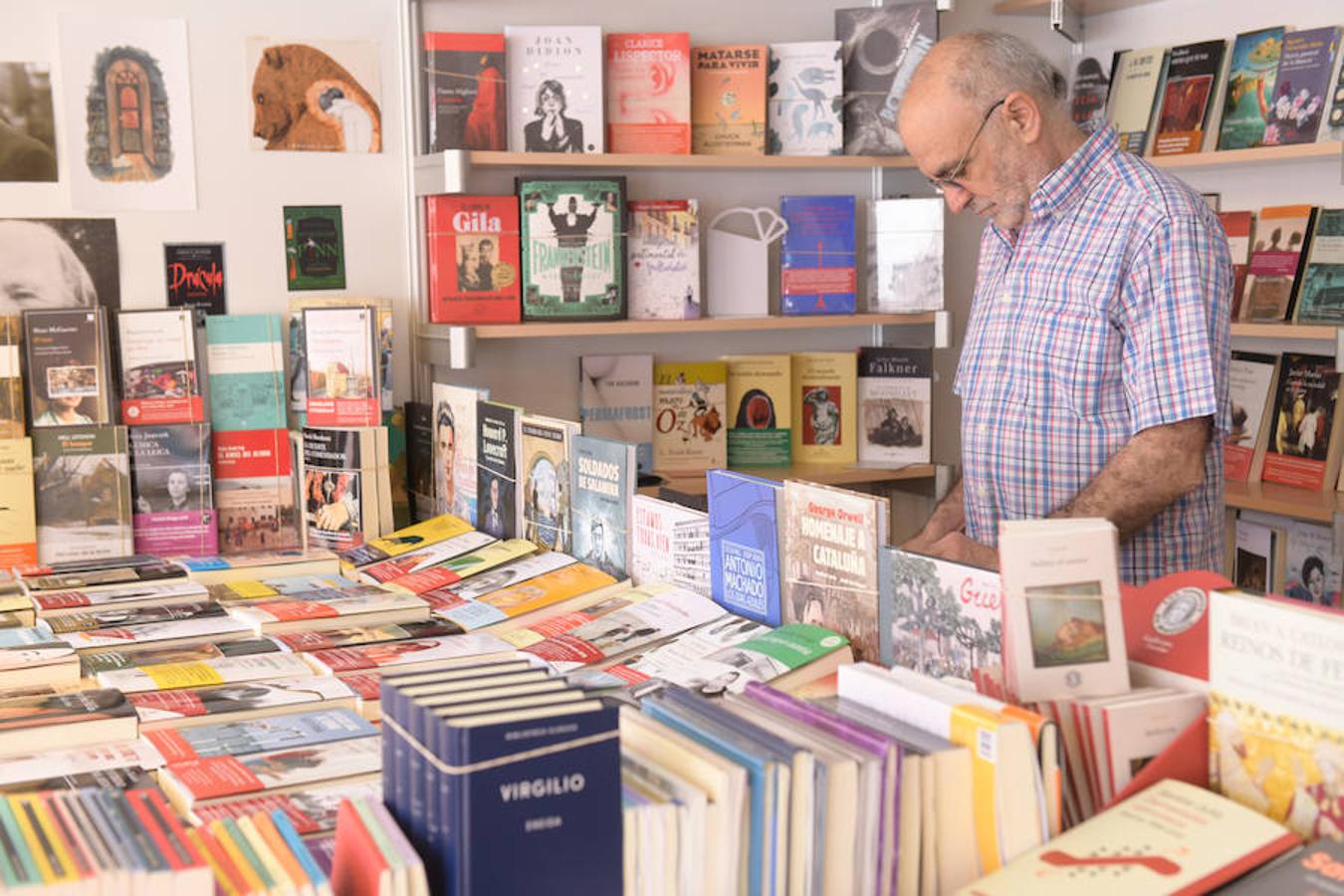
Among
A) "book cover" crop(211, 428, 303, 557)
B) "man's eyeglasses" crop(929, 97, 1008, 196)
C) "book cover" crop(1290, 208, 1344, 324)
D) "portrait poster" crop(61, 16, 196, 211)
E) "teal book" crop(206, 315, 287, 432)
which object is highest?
"portrait poster" crop(61, 16, 196, 211)

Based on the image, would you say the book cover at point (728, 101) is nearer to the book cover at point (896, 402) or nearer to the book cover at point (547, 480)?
the book cover at point (896, 402)

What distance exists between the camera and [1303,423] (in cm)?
366

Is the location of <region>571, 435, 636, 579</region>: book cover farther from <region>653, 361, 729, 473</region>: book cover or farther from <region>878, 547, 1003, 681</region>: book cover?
<region>653, 361, 729, 473</region>: book cover

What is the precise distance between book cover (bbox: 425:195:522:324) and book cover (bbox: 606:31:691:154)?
40cm

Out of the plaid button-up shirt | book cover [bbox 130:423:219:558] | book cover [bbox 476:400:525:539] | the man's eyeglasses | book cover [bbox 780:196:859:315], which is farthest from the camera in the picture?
book cover [bbox 780:196:859:315]

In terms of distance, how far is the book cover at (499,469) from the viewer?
3.01 metres

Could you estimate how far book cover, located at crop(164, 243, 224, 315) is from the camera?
343 cm

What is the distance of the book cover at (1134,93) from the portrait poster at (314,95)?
6.79 ft

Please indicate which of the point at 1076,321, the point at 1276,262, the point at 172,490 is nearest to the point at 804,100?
the point at 1276,262

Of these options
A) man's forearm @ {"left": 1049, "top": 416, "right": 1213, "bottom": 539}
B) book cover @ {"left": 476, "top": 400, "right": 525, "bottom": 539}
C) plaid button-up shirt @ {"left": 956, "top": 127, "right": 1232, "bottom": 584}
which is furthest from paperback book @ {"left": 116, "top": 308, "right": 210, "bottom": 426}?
man's forearm @ {"left": 1049, "top": 416, "right": 1213, "bottom": 539}

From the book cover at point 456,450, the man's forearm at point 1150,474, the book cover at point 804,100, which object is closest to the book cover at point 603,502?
the book cover at point 456,450

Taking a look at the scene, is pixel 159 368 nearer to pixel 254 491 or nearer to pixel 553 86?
pixel 254 491

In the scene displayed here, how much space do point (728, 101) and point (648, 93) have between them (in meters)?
0.23

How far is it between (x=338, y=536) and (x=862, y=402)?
160cm
